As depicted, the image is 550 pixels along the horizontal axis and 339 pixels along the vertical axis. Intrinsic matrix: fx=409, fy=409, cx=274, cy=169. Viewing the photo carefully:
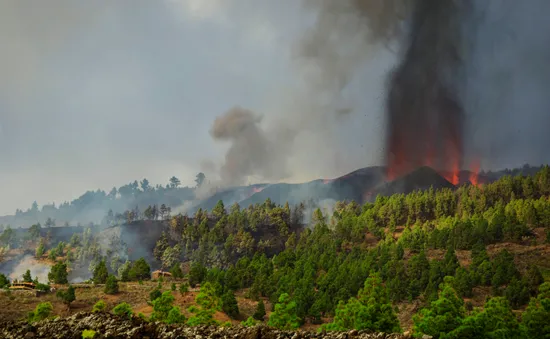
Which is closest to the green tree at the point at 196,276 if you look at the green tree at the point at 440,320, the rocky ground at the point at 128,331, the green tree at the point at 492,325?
the rocky ground at the point at 128,331

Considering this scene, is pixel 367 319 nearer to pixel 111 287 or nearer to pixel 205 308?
pixel 205 308

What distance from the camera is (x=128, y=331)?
116 feet

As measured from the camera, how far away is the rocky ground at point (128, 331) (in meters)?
34.8

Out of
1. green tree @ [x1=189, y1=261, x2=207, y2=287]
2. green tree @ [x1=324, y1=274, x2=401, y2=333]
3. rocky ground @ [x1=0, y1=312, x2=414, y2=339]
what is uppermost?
rocky ground @ [x1=0, y1=312, x2=414, y2=339]

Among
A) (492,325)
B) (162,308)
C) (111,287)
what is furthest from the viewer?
(111,287)

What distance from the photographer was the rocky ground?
114 ft

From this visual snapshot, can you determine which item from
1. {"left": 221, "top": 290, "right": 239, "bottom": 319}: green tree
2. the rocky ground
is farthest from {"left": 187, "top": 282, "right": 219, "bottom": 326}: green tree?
the rocky ground

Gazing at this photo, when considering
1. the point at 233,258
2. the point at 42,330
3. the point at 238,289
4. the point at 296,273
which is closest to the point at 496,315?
the point at 42,330

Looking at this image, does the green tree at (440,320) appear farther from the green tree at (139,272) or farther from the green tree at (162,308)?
the green tree at (139,272)

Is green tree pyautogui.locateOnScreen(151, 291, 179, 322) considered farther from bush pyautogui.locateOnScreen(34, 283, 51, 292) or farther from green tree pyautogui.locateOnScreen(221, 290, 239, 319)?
bush pyautogui.locateOnScreen(34, 283, 51, 292)

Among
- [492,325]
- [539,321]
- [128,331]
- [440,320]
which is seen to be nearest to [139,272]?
[128,331]

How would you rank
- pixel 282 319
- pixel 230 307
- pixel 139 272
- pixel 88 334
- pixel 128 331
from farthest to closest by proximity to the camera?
pixel 139 272 → pixel 230 307 → pixel 282 319 → pixel 128 331 → pixel 88 334

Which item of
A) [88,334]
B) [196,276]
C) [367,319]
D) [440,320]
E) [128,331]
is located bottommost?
[367,319]

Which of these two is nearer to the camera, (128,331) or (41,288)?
(128,331)
